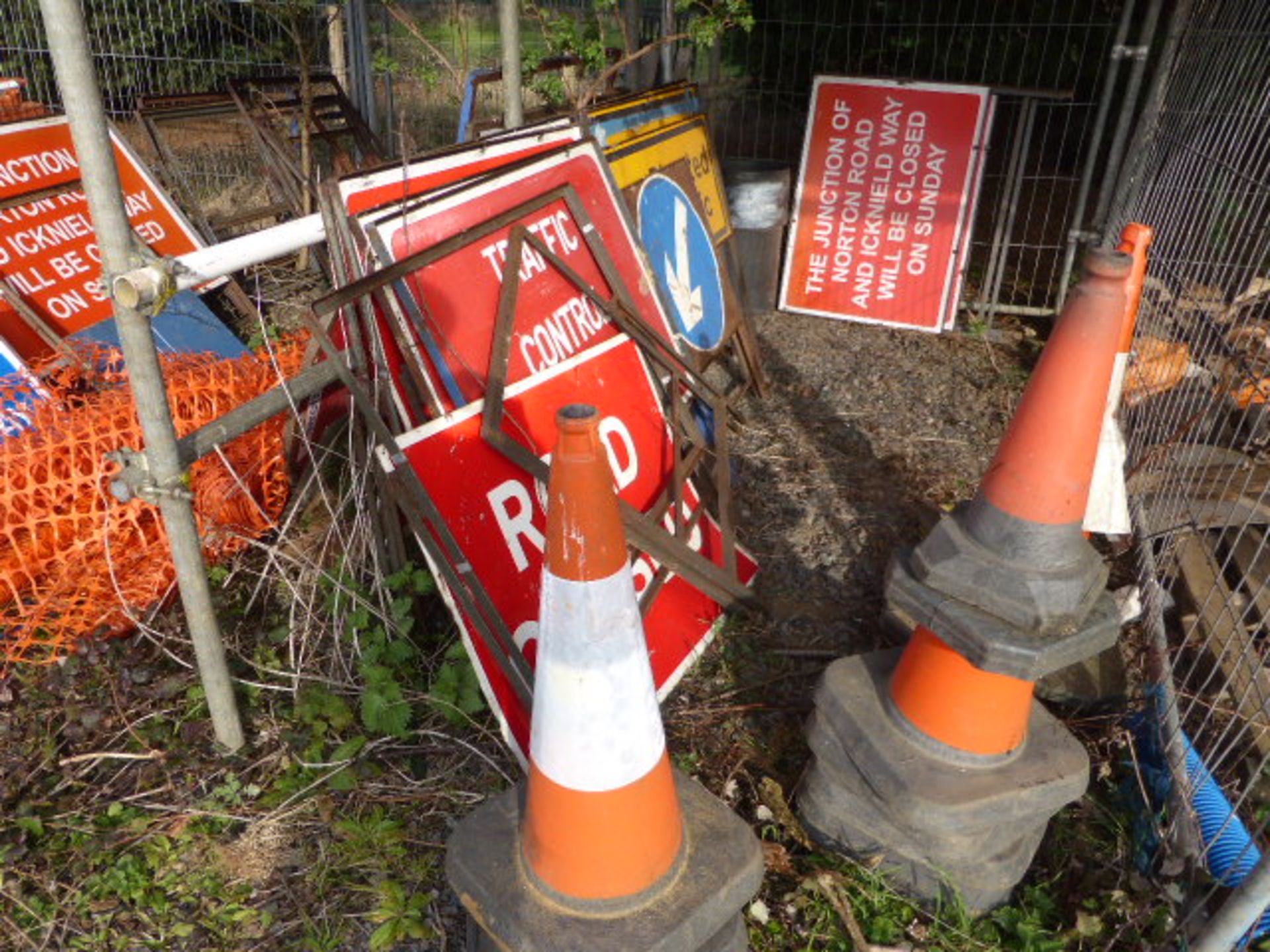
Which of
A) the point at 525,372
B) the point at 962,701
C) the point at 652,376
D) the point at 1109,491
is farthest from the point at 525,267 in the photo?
the point at 1109,491

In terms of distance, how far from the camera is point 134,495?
2176 mm

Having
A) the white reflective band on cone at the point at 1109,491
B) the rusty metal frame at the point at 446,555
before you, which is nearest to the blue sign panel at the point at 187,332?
the rusty metal frame at the point at 446,555

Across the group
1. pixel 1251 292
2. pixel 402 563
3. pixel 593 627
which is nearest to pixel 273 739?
pixel 402 563

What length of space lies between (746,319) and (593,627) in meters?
3.58

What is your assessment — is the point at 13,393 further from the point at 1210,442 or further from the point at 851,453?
the point at 1210,442

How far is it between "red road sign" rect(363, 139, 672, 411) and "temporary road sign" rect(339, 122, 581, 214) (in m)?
0.13

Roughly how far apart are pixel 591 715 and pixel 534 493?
1.09 m

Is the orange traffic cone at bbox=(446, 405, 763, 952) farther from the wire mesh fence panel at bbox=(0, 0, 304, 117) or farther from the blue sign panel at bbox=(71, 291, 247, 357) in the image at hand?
the wire mesh fence panel at bbox=(0, 0, 304, 117)

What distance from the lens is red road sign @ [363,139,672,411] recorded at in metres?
2.67

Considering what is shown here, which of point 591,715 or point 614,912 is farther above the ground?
point 591,715

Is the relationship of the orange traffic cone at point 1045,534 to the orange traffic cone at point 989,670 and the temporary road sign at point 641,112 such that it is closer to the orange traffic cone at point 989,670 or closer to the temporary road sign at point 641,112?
the orange traffic cone at point 989,670

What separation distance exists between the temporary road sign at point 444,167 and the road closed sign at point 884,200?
2.75 meters

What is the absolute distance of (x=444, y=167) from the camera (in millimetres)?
3227

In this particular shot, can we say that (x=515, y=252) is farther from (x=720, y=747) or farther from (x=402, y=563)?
(x=720, y=747)
